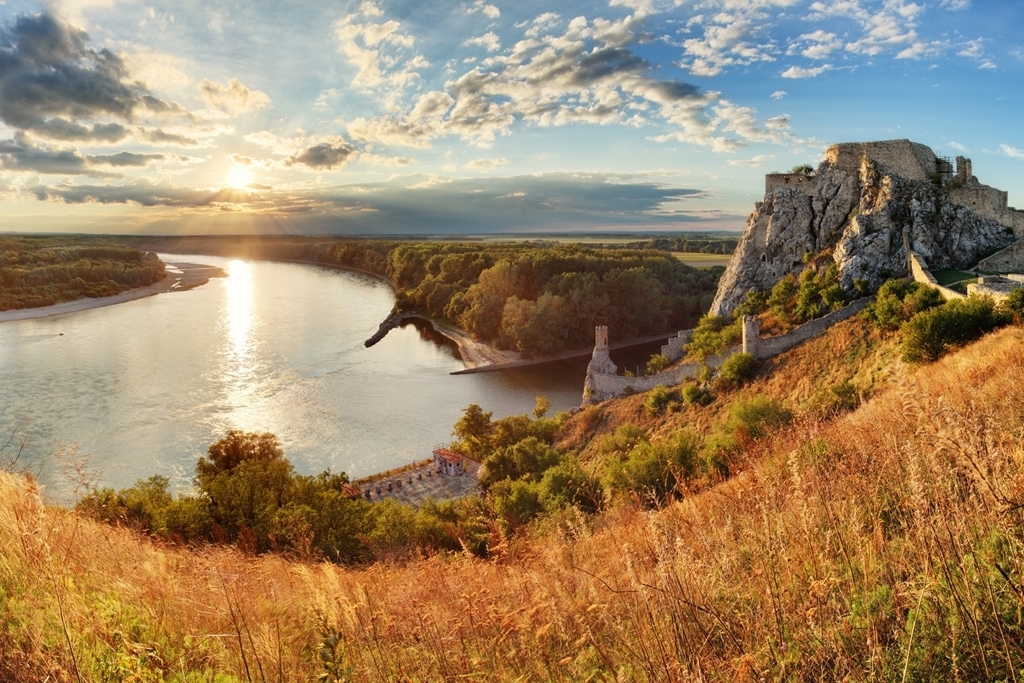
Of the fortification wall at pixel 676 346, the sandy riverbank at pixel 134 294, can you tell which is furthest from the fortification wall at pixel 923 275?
the sandy riverbank at pixel 134 294

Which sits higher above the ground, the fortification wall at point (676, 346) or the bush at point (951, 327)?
the bush at point (951, 327)

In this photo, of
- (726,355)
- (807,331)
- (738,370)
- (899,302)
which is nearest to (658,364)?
(726,355)

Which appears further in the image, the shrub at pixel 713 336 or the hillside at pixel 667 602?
the shrub at pixel 713 336

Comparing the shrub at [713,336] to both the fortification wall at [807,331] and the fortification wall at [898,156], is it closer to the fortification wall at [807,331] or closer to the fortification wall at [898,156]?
the fortification wall at [807,331]

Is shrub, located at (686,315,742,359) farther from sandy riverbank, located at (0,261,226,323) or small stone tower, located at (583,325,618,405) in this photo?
sandy riverbank, located at (0,261,226,323)

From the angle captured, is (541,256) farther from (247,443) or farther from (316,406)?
(247,443)

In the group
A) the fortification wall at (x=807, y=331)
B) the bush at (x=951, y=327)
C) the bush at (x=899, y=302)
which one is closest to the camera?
the bush at (x=951, y=327)

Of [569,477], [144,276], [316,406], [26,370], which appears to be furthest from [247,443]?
[144,276]

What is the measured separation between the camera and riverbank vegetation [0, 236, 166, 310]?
68.2m

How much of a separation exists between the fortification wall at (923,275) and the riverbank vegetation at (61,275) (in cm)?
8174

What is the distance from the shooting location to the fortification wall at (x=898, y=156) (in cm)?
2375

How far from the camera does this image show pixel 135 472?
25.3m

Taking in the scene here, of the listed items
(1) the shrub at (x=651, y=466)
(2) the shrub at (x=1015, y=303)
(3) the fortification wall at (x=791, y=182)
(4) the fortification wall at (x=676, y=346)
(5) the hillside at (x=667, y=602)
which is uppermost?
(3) the fortification wall at (x=791, y=182)

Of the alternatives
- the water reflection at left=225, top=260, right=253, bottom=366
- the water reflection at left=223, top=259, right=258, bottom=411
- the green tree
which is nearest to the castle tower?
the green tree
